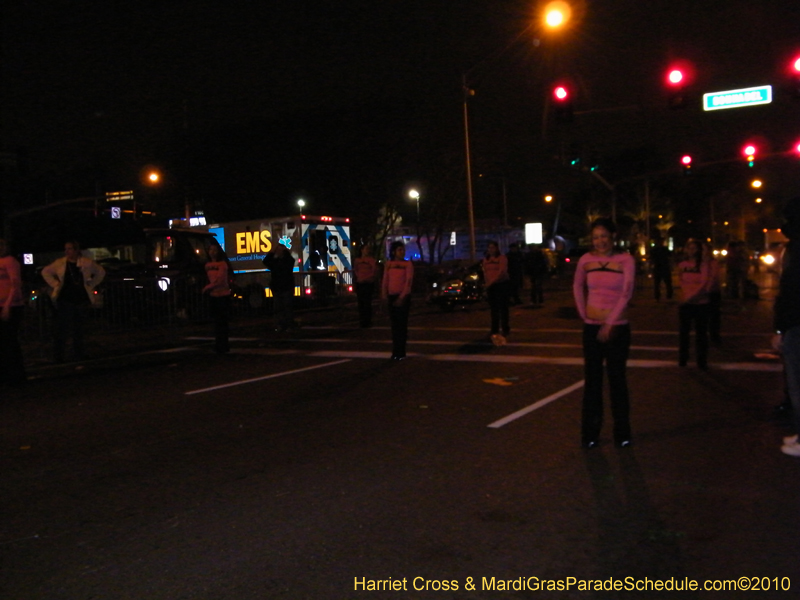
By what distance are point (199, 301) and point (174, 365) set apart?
5.03 meters

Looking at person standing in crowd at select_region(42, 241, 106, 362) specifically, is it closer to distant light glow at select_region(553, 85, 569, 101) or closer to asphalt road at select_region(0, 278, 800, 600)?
asphalt road at select_region(0, 278, 800, 600)

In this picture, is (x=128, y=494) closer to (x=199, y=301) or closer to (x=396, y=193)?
(x=199, y=301)

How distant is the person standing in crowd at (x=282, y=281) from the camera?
16281mm

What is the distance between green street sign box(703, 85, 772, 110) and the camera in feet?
59.9

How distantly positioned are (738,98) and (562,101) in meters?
4.16

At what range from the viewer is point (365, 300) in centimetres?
1719

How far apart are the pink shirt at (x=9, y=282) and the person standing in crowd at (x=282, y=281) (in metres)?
6.35

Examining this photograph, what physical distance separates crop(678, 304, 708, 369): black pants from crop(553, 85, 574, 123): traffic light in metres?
9.86

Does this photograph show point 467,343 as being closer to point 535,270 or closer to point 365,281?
point 365,281

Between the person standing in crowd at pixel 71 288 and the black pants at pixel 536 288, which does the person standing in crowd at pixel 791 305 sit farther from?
the black pants at pixel 536 288

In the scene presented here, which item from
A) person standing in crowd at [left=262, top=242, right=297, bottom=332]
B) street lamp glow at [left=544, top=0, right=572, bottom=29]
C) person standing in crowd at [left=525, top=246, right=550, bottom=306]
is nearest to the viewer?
person standing in crowd at [left=262, top=242, right=297, bottom=332]

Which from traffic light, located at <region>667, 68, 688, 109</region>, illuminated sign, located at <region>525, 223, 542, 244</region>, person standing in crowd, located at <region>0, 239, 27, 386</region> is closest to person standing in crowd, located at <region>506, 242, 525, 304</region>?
traffic light, located at <region>667, 68, 688, 109</region>

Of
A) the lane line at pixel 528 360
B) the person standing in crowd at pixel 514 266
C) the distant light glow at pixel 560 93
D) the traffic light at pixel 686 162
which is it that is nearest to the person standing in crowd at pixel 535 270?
the person standing in crowd at pixel 514 266

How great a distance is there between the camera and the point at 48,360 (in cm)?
1314
